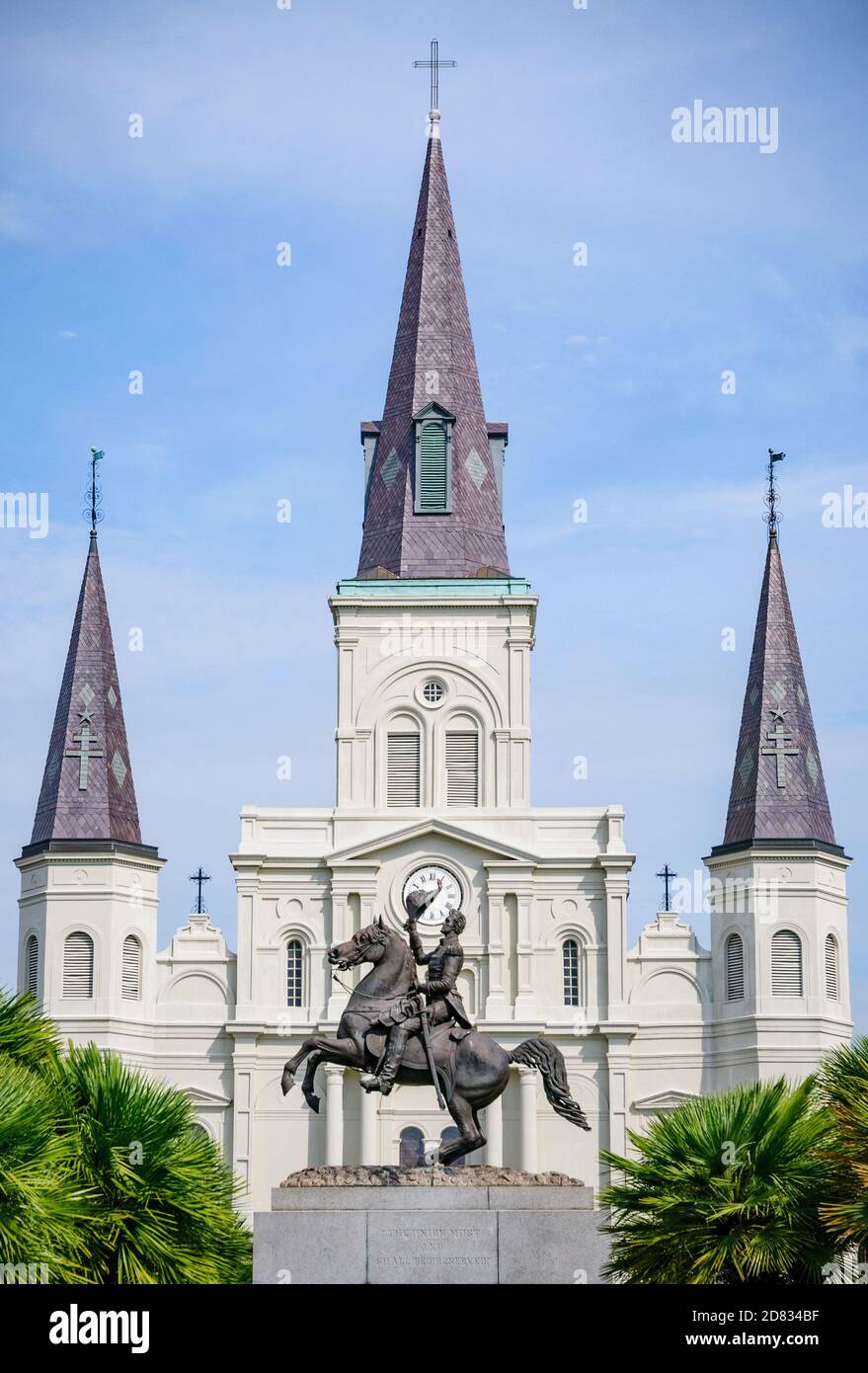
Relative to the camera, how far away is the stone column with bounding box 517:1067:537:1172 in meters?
69.1

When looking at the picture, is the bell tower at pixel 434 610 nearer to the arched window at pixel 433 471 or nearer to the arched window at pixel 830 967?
the arched window at pixel 433 471

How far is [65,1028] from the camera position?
71.6 metres

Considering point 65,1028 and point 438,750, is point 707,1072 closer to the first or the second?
point 438,750

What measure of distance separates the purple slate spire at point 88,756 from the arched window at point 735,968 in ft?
58.9

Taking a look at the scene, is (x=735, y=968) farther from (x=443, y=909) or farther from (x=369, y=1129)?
(x=369, y=1129)

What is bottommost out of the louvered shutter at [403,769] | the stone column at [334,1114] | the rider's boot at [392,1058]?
the rider's boot at [392,1058]

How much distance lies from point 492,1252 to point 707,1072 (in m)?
44.1

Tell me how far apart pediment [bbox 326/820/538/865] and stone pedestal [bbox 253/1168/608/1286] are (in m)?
43.3

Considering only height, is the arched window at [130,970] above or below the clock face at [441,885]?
below

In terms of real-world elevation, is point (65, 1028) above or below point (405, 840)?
below

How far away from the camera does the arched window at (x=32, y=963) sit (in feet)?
239

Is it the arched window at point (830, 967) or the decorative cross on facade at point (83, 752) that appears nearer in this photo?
the arched window at point (830, 967)

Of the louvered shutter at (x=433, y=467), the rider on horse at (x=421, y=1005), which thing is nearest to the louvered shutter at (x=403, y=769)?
the louvered shutter at (x=433, y=467)
